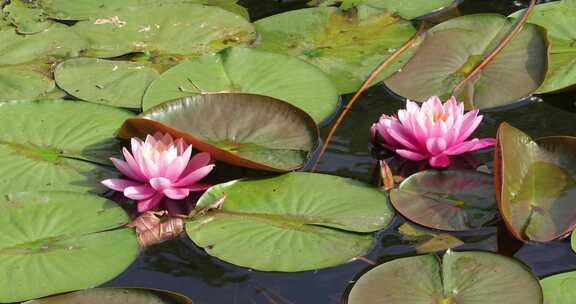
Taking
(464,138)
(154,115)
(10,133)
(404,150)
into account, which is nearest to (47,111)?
(10,133)

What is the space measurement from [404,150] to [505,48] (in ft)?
2.81

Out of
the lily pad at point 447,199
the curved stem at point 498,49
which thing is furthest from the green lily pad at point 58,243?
the curved stem at point 498,49

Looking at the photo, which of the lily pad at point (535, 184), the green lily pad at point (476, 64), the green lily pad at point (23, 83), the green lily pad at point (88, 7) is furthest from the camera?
the green lily pad at point (88, 7)

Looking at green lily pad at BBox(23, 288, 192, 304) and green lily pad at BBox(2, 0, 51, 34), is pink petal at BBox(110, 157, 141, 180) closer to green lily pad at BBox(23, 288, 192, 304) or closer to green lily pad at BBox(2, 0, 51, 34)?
green lily pad at BBox(23, 288, 192, 304)

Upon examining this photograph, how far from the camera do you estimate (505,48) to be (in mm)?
3391

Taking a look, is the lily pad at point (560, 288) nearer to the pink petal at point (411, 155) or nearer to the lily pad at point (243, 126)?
the pink petal at point (411, 155)

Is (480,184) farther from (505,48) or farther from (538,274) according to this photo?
(505,48)

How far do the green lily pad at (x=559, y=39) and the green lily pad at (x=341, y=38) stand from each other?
0.55m

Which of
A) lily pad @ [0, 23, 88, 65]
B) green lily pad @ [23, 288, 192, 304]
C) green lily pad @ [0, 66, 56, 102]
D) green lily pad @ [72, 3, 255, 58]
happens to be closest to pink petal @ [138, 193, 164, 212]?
green lily pad @ [23, 288, 192, 304]

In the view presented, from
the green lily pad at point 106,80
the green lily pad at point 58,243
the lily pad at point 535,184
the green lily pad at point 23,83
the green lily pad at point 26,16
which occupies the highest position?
the lily pad at point 535,184

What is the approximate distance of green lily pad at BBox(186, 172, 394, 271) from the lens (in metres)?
2.42

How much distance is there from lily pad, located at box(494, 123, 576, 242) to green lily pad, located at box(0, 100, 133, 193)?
1.31 metres

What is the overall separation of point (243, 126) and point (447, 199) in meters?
0.76

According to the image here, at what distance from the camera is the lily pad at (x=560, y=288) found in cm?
222
